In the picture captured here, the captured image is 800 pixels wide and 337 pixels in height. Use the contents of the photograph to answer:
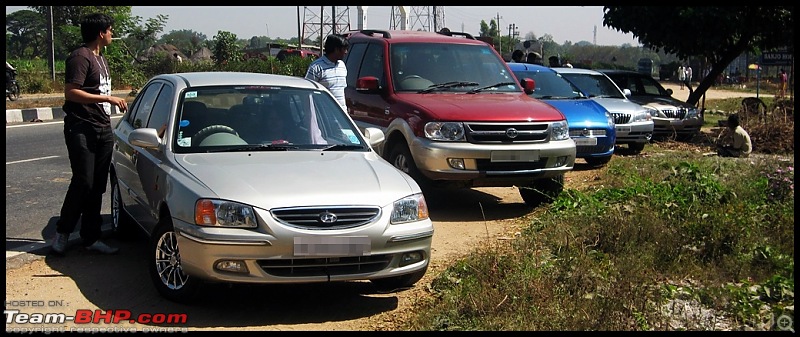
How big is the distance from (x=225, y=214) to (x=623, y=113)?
9.69 metres

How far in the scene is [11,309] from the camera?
17.4ft

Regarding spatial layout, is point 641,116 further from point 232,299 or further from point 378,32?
point 232,299

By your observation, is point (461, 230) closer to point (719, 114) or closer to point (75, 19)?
point (719, 114)

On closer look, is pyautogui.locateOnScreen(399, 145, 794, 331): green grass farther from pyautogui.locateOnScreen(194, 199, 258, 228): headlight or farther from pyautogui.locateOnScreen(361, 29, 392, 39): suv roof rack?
pyautogui.locateOnScreen(361, 29, 392, 39): suv roof rack

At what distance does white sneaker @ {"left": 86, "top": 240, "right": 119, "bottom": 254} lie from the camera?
6.68m

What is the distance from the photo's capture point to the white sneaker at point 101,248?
668 cm

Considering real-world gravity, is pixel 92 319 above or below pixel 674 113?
below

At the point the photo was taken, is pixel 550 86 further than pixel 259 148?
Yes

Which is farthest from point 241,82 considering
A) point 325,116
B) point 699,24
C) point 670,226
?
point 699,24

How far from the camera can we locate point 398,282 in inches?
225

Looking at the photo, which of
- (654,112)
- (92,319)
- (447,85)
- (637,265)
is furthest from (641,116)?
(92,319)

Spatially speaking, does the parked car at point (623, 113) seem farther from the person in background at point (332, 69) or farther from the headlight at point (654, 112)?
the person in background at point (332, 69)

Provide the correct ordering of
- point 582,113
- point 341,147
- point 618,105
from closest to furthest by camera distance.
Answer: point 341,147 < point 582,113 < point 618,105
